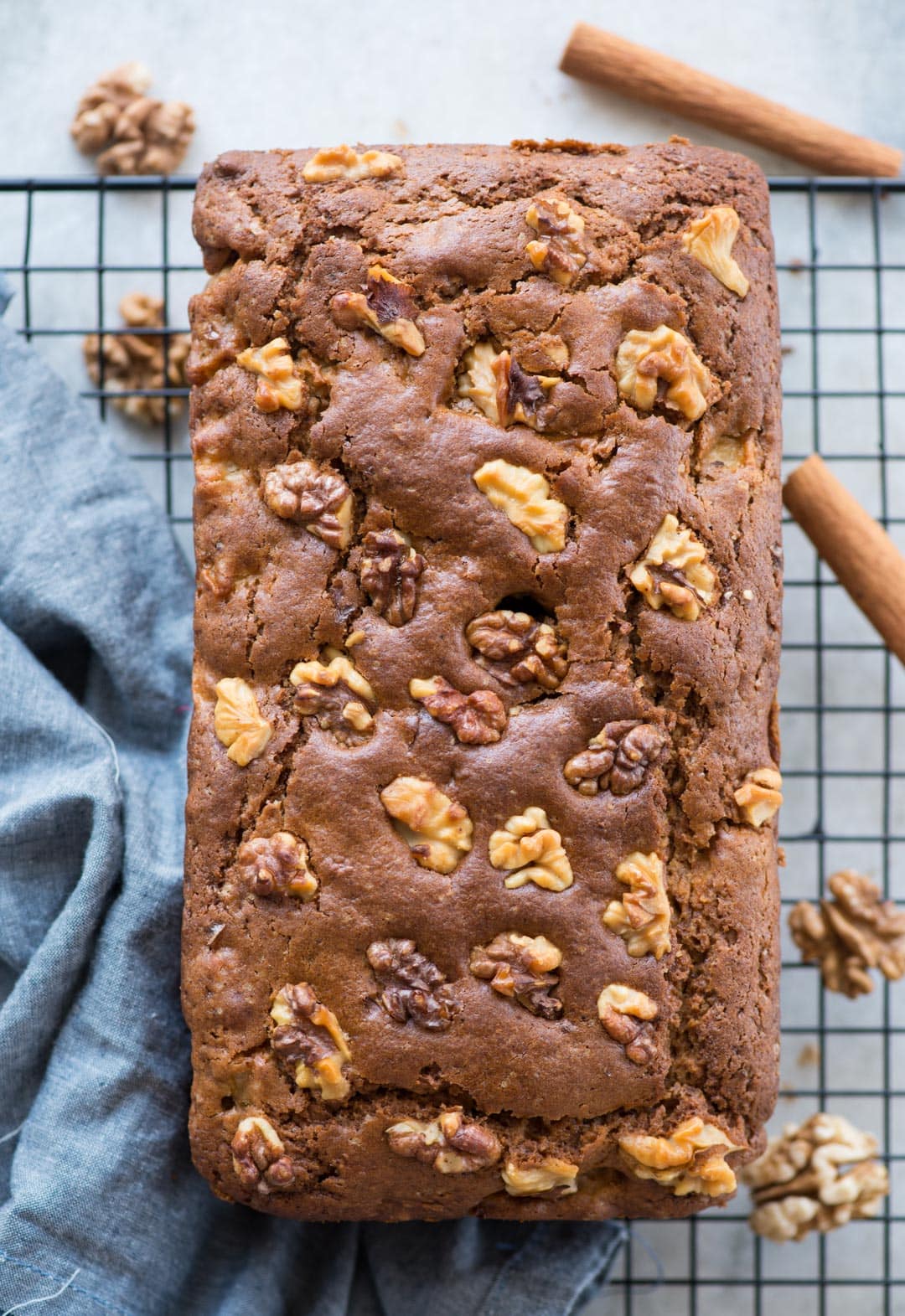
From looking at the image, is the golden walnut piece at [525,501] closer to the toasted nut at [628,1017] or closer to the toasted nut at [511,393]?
the toasted nut at [511,393]

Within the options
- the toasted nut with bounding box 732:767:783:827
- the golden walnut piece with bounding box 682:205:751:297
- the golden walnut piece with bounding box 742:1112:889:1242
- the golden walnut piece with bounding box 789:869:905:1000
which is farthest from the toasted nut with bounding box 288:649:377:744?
the golden walnut piece with bounding box 742:1112:889:1242

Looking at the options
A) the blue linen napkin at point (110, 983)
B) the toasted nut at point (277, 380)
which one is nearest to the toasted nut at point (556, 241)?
the toasted nut at point (277, 380)

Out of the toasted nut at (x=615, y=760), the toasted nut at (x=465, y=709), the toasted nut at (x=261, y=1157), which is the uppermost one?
the toasted nut at (x=465, y=709)

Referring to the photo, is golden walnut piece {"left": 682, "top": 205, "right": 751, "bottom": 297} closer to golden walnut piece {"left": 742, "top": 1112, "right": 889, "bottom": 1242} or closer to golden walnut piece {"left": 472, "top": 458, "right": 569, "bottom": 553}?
golden walnut piece {"left": 472, "top": 458, "right": 569, "bottom": 553}

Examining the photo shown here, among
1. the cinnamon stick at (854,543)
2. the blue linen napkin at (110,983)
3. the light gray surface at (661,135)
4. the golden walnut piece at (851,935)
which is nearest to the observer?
the blue linen napkin at (110,983)

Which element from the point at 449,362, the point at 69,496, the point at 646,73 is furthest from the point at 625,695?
the point at 646,73

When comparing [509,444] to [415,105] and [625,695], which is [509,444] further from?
[415,105]

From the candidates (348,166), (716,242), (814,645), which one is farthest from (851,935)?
(348,166)

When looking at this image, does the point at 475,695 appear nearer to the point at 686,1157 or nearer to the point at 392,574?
the point at 392,574
